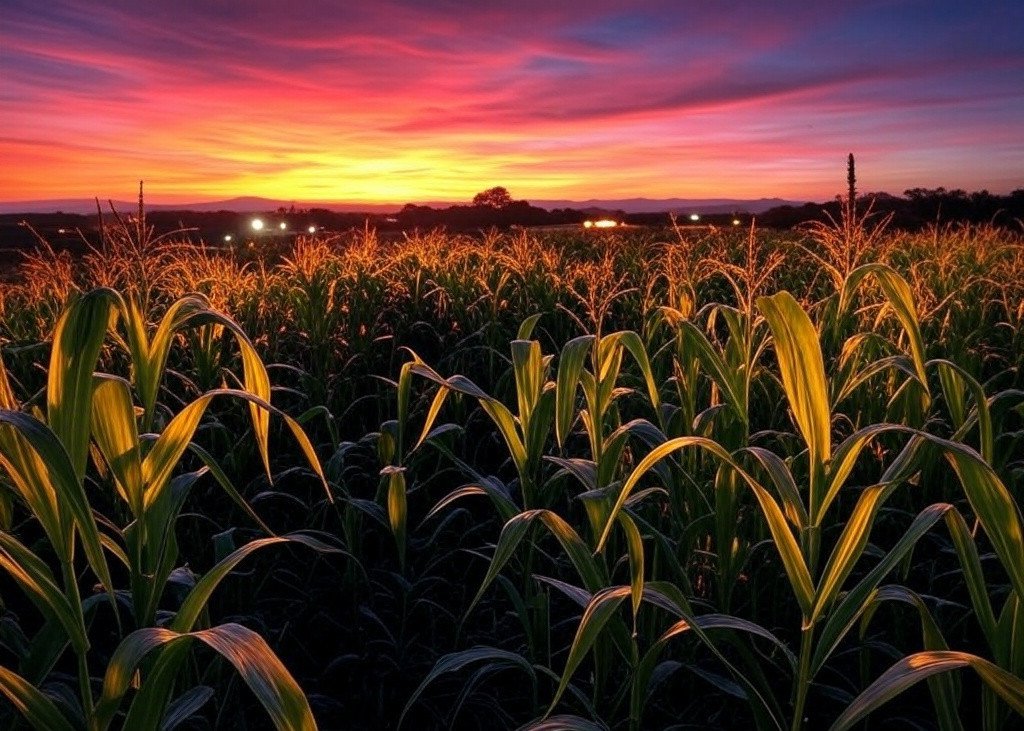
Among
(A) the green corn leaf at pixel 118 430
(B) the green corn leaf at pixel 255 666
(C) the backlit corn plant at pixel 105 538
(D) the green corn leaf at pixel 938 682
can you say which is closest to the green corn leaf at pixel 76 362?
(C) the backlit corn plant at pixel 105 538

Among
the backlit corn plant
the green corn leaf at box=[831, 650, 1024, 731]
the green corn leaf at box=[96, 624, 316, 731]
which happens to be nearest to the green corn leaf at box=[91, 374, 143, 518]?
the backlit corn plant

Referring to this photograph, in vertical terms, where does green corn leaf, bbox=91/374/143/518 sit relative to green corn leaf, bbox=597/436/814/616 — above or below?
above

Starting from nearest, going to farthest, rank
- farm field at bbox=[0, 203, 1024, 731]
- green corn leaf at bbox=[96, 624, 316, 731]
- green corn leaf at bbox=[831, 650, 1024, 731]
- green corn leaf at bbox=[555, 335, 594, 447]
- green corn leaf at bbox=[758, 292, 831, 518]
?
green corn leaf at bbox=[96, 624, 316, 731] → green corn leaf at bbox=[831, 650, 1024, 731] → farm field at bbox=[0, 203, 1024, 731] → green corn leaf at bbox=[758, 292, 831, 518] → green corn leaf at bbox=[555, 335, 594, 447]

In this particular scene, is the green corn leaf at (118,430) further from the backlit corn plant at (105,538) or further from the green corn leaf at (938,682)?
the green corn leaf at (938,682)

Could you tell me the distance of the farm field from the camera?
1222 millimetres

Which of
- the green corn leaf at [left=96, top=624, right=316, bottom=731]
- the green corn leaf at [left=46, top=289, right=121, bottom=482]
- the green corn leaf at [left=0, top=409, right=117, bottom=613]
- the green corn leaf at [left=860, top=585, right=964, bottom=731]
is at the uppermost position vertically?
the green corn leaf at [left=46, top=289, right=121, bottom=482]

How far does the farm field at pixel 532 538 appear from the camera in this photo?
4.01 feet

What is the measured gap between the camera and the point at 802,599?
4.37 ft

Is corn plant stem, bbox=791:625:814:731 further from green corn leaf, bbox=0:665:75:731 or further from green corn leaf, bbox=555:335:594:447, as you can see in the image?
green corn leaf, bbox=0:665:75:731

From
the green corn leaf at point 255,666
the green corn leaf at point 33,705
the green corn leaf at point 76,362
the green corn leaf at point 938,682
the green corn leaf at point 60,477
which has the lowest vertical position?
the green corn leaf at point 938,682

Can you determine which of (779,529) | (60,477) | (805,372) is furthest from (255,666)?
(805,372)

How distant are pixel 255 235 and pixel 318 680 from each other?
49.5 feet

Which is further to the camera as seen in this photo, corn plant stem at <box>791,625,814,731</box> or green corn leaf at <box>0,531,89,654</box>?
corn plant stem at <box>791,625,814,731</box>

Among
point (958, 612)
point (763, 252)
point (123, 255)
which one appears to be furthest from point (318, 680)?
point (763, 252)
